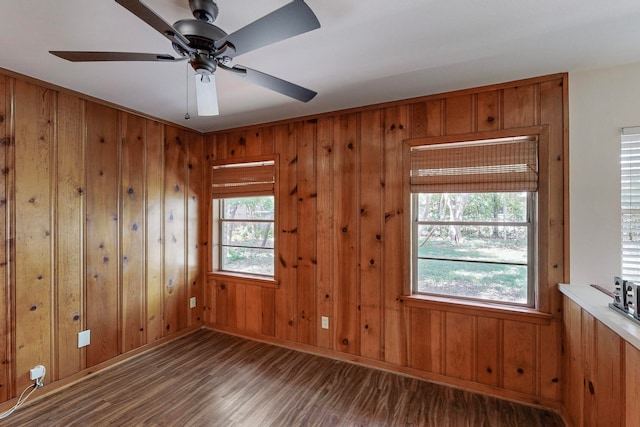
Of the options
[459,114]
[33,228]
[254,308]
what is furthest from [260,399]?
[459,114]

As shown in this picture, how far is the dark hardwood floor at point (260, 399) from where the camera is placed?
2035 mm

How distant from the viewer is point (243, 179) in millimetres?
3441

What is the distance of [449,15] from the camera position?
1.49 meters

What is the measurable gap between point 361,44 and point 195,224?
2.84 m

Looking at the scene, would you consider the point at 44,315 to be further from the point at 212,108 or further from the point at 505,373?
the point at 505,373

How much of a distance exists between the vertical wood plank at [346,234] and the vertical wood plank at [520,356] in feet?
4.05

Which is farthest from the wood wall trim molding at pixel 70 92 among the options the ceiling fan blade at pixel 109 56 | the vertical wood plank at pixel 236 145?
the ceiling fan blade at pixel 109 56

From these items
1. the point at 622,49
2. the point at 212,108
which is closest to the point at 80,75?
the point at 212,108

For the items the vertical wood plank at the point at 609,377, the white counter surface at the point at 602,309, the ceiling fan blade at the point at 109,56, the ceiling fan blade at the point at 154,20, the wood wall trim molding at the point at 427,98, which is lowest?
the vertical wood plank at the point at 609,377

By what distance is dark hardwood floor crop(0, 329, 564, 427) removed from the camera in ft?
6.68

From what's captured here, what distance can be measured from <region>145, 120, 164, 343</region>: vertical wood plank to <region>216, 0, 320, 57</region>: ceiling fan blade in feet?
7.42

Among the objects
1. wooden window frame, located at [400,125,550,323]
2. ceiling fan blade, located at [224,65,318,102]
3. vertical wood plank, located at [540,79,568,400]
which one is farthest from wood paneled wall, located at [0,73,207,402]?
vertical wood plank, located at [540,79,568,400]

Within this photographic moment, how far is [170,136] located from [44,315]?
6.65 ft

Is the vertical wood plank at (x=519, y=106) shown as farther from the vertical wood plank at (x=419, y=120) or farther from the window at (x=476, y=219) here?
the vertical wood plank at (x=419, y=120)
